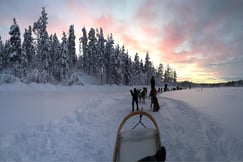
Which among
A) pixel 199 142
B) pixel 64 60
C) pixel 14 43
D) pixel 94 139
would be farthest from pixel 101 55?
pixel 199 142

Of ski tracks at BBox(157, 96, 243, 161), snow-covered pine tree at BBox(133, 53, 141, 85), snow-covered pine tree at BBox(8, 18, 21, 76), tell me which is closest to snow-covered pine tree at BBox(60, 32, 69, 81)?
snow-covered pine tree at BBox(8, 18, 21, 76)

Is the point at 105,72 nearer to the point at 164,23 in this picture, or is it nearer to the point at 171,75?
the point at 164,23

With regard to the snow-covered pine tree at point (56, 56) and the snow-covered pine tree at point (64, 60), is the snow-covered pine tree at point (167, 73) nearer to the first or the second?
the snow-covered pine tree at point (56, 56)

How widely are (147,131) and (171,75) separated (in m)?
96.0

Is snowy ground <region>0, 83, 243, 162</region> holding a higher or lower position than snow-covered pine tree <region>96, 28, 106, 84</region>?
lower

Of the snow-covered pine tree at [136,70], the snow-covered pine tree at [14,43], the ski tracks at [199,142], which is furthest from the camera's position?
the snow-covered pine tree at [136,70]

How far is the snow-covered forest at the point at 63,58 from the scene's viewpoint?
29.2m

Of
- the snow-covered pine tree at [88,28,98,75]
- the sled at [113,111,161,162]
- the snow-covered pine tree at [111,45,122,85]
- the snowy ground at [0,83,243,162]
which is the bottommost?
the snowy ground at [0,83,243,162]

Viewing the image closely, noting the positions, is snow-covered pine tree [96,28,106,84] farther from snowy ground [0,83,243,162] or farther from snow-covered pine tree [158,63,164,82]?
snow-covered pine tree [158,63,164,82]

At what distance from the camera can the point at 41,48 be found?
Answer: 1372 inches

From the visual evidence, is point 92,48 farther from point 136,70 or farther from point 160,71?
point 160,71

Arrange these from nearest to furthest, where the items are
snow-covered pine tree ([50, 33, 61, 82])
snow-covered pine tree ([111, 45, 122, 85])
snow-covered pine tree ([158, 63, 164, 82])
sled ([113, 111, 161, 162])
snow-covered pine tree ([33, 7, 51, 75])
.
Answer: sled ([113, 111, 161, 162]) < snow-covered pine tree ([33, 7, 51, 75]) < snow-covered pine tree ([50, 33, 61, 82]) < snow-covered pine tree ([111, 45, 122, 85]) < snow-covered pine tree ([158, 63, 164, 82])

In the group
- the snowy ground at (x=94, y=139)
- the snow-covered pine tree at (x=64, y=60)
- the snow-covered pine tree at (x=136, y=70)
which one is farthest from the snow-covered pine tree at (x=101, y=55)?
the snowy ground at (x=94, y=139)

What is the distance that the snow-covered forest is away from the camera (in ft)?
96.0
